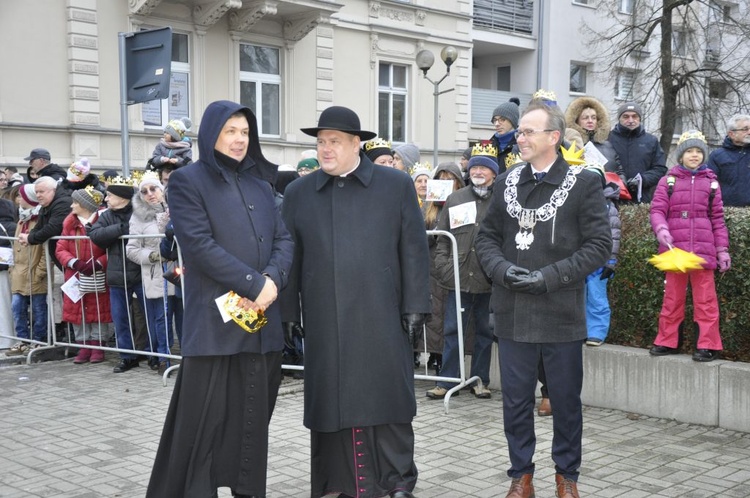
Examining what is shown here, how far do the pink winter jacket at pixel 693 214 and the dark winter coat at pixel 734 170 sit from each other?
140cm

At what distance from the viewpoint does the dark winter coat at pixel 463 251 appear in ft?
23.1

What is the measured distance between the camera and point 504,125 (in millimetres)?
8305

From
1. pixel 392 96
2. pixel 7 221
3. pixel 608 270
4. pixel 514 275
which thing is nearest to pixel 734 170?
pixel 608 270

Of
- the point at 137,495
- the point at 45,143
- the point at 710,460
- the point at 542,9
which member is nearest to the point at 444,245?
the point at 710,460

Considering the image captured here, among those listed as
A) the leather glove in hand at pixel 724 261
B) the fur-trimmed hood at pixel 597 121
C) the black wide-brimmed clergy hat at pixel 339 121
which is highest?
the fur-trimmed hood at pixel 597 121

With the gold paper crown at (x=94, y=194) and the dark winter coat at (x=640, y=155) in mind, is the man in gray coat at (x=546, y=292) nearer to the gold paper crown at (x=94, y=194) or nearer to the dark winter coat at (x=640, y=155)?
the dark winter coat at (x=640, y=155)

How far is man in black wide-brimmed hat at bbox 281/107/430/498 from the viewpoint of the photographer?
180 inches

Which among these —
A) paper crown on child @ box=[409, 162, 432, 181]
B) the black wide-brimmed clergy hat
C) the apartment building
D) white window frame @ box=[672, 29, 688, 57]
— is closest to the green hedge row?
paper crown on child @ box=[409, 162, 432, 181]

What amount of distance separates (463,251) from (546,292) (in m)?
→ 2.65

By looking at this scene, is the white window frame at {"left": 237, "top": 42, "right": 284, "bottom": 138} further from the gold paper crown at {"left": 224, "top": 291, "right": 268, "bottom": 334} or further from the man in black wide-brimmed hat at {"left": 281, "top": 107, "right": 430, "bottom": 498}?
the gold paper crown at {"left": 224, "top": 291, "right": 268, "bottom": 334}

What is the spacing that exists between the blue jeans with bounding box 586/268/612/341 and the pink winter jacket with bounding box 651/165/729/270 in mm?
562

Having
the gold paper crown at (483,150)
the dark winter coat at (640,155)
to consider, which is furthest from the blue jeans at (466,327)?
the dark winter coat at (640,155)

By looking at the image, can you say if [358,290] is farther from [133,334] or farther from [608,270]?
[133,334]

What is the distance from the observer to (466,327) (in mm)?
7344
